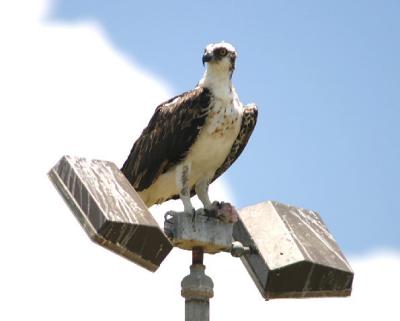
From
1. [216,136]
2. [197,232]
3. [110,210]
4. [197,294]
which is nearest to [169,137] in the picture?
[216,136]

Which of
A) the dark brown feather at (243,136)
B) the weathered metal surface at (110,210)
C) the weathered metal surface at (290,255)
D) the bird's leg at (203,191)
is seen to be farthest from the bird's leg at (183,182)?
the weathered metal surface at (110,210)

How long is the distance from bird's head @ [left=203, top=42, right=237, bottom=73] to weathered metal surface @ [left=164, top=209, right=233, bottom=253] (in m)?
1.82

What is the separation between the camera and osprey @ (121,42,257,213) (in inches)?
327

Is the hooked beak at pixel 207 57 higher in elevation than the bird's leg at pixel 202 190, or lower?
higher

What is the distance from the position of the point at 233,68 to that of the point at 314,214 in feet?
5.27

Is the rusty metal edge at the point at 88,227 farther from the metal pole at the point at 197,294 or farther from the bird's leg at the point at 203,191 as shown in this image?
the bird's leg at the point at 203,191

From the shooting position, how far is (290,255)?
6.70 meters

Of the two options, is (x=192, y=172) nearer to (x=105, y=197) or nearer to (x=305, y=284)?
(x=305, y=284)

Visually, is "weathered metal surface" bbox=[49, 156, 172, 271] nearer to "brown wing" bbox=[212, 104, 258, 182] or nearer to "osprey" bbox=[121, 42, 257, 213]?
"osprey" bbox=[121, 42, 257, 213]

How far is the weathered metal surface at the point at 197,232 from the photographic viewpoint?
668cm

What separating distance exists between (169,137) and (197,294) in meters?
2.31

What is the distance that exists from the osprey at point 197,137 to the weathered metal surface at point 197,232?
4.13 ft

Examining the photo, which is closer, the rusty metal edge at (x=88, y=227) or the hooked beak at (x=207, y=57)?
the rusty metal edge at (x=88, y=227)

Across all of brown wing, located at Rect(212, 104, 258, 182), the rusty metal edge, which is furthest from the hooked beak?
the rusty metal edge
